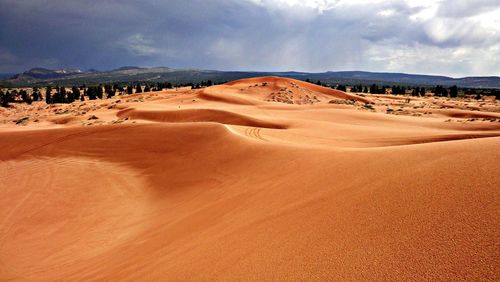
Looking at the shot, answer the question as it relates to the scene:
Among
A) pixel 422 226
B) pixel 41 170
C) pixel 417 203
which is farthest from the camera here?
pixel 41 170

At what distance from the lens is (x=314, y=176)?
22.1 feet

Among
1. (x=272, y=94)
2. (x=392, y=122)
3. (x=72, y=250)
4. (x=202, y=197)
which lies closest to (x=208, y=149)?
(x=202, y=197)

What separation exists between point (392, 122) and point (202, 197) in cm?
1456

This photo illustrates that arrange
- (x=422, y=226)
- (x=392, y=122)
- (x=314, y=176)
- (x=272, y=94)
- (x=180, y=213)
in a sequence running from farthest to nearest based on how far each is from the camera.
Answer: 1. (x=272, y=94)
2. (x=392, y=122)
3. (x=180, y=213)
4. (x=314, y=176)
5. (x=422, y=226)

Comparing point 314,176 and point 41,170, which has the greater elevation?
point 314,176

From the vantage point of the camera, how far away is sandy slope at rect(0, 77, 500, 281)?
3.43m

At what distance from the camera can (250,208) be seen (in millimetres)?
6145

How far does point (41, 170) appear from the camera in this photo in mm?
12602

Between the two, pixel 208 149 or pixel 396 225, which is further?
pixel 208 149

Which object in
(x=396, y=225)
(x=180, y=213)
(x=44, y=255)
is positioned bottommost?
(x=44, y=255)

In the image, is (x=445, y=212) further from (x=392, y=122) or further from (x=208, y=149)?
(x=392, y=122)

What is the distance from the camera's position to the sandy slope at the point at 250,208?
3.43 m

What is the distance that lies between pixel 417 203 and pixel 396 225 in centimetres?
57

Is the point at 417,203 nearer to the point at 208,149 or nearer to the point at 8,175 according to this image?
the point at 208,149
